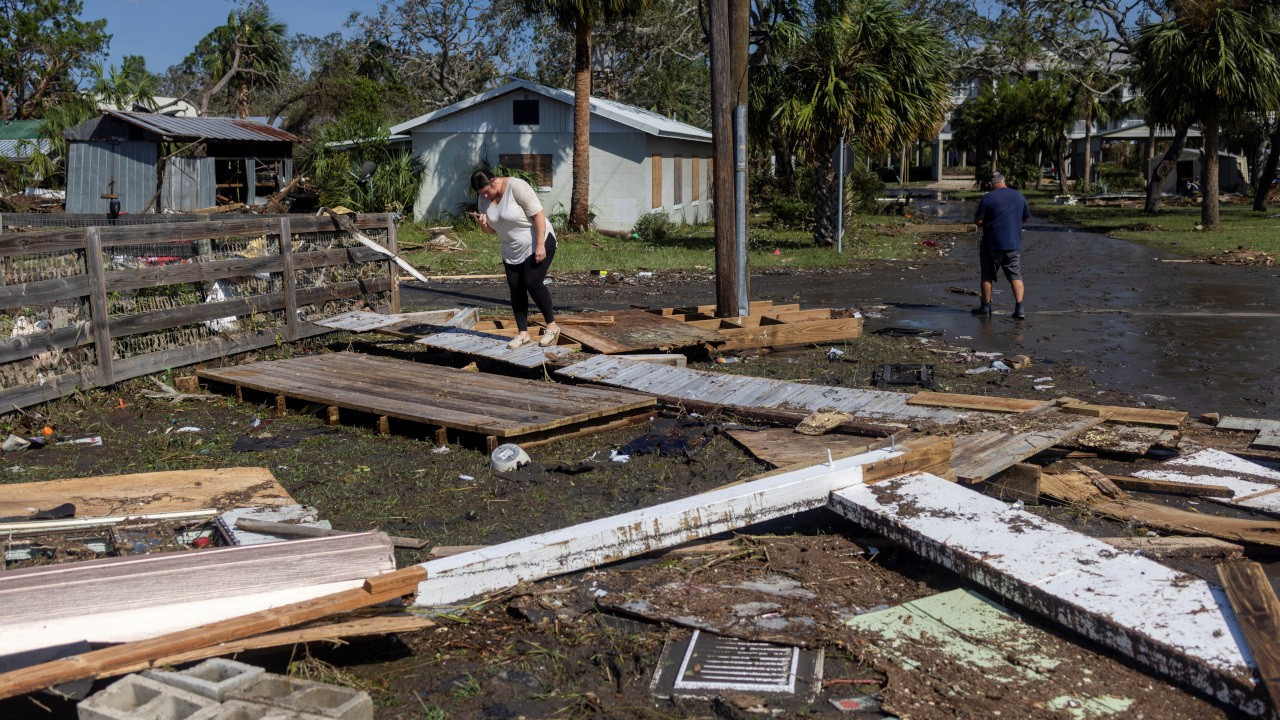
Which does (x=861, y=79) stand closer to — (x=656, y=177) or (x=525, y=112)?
(x=656, y=177)

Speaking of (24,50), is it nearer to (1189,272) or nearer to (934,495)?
(1189,272)

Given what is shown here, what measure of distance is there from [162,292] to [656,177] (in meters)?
19.8

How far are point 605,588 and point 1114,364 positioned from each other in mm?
7055

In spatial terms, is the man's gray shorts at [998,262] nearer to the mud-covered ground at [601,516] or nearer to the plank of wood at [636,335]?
the mud-covered ground at [601,516]

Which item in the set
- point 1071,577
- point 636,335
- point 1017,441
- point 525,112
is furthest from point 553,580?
point 525,112

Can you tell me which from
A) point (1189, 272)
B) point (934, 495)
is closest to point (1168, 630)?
point (934, 495)

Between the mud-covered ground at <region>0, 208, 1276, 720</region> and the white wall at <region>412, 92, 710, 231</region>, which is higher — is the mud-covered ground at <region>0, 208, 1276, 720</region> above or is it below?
below

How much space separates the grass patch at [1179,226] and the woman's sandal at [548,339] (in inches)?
633

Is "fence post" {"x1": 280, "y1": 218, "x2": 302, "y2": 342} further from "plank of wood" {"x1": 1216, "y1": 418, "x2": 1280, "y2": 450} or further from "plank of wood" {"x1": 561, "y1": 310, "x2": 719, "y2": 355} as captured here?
"plank of wood" {"x1": 1216, "y1": 418, "x2": 1280, "y2": 450}

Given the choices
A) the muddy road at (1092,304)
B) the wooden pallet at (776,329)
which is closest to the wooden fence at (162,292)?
the wooden pallet at (776,329)

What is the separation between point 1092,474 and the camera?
5965mm

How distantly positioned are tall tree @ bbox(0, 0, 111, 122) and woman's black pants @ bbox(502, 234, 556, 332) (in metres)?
40.0

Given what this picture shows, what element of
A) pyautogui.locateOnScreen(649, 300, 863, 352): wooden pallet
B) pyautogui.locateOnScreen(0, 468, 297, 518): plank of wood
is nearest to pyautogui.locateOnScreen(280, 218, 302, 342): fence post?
pyautogui.locateOnScreen(649, 300, 863, 352): wooden pallet

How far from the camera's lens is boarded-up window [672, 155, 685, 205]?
3050 cm
